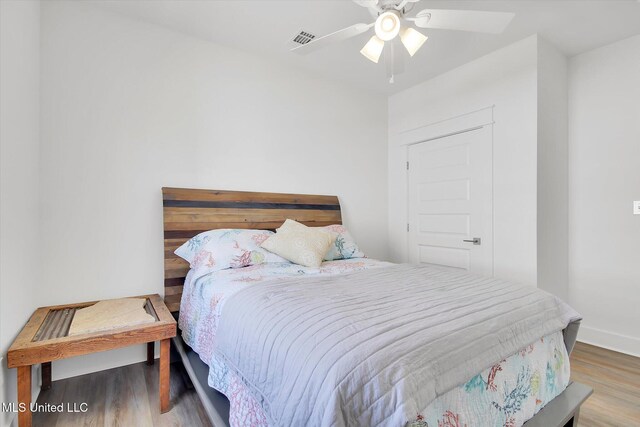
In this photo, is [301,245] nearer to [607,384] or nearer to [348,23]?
[348,23]

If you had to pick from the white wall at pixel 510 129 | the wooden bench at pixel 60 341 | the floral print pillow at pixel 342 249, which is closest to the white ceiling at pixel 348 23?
the white wall at pixel 510 129

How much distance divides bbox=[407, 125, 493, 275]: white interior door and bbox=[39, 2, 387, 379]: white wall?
1428mm

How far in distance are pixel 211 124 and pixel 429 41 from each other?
2021 millimetres

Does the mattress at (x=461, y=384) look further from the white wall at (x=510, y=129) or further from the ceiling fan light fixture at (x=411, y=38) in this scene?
the ceiling fan light fixture at (x=411, y=38)

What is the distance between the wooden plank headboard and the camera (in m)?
2.41

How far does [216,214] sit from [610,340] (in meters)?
3.62

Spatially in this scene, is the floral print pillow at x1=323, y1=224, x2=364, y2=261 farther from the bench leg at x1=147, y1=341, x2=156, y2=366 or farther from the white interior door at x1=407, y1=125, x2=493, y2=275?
the bench leg at x1=147, y1=341, x2=156, y2=366

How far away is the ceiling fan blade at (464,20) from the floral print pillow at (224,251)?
1.83 m

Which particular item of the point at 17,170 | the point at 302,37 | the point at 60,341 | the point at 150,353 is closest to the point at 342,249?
the point at 150,353

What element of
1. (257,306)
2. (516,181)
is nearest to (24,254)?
(257,306)

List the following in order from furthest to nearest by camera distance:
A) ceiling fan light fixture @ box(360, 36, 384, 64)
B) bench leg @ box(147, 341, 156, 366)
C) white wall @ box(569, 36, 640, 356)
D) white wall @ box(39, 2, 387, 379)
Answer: white wall @ box(569, 36, 640, 356), bench leg @ box(147, 341, 156, 366), white wall @ box(39, 2, 387, 379), ceiling fan light fixture @ box(360, 36, 384, 64)

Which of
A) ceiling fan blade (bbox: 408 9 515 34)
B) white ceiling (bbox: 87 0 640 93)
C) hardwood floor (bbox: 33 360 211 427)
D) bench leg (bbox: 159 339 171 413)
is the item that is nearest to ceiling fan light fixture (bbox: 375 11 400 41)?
ceiling fan blade (bbox: 408 9 515 34)

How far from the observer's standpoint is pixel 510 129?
9.16 ft

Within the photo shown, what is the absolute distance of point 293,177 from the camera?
3174 mm
